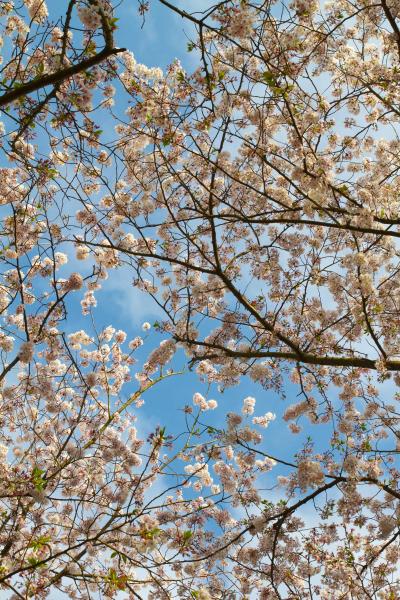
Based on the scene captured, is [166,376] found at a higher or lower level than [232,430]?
higher

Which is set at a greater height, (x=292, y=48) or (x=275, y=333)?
(x=292, y=48)

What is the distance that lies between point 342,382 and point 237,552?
2429mm

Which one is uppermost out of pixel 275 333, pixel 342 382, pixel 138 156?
pixel 138 156

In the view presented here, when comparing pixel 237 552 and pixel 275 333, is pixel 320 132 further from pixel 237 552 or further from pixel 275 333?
pixel 237 552

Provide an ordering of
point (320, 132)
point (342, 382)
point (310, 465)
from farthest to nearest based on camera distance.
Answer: point (342, 382)
point (320, 132)
point (310, 465)

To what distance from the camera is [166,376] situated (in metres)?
7.10

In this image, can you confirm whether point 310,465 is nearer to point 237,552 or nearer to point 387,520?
point 387,520

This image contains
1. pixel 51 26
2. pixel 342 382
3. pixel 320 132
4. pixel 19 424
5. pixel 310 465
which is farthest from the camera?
pixel 19 424

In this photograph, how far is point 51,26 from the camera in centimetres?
462

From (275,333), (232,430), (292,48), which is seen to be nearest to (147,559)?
(232,430)

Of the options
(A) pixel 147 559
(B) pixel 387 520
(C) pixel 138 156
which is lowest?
(A) pixel 147 559

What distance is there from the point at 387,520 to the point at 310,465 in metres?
1.08

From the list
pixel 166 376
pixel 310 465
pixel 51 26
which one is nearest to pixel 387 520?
pixel 310 465

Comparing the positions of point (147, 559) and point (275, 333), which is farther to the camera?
point (275, 333)
